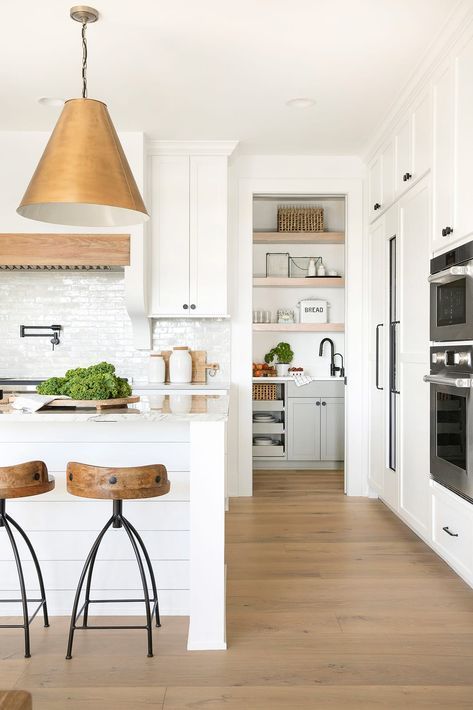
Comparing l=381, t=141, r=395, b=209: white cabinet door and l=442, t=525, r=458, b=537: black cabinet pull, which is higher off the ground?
l=381, t=141, r=395, b=209: white cabinet door

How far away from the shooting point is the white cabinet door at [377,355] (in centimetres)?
461

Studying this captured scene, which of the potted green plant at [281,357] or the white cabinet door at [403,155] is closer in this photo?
the white cabinet door at [403,155]

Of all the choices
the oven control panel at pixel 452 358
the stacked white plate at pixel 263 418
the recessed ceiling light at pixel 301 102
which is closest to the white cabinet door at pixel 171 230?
the recessed ceiling light at pixel 301 102

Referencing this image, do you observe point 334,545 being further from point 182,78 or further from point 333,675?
point 182,78

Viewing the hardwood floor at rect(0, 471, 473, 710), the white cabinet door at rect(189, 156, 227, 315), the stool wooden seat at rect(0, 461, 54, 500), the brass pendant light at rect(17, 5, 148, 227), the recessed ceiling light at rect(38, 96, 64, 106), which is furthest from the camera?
the white cabinet door at rect(189, 156, 227, 315)

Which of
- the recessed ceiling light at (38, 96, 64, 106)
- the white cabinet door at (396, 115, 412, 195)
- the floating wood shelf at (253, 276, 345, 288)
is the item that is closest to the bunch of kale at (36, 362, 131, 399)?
the recessed ceiling light at (38, 96, 64, 106)

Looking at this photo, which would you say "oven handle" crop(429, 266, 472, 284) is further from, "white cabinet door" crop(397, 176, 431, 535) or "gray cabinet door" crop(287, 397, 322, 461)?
"gray cabinet door" crop(287, 397, 322, 461)

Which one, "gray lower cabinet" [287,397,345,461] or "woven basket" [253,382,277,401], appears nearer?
"gray lower cabinet" [287,397,345,461]

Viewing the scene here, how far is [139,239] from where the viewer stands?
471 cm

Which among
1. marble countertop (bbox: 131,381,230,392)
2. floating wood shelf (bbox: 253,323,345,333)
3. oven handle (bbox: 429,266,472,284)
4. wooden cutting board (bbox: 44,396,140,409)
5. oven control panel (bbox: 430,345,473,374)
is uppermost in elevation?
oven handle (bbox: 429,266,472,284)

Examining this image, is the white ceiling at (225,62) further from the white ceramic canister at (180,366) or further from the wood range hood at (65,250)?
the white ceramic canister at (180,366)

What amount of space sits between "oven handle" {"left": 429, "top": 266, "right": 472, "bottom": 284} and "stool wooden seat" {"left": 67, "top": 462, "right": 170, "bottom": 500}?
5.08 ft

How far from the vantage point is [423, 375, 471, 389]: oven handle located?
284 cm

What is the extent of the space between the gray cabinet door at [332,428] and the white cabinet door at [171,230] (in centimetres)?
195
